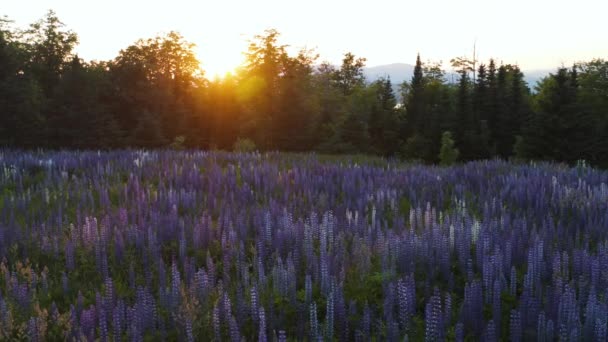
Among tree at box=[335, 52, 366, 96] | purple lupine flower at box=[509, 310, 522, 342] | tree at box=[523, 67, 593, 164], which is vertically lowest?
purple lupine flower at box=[509, 310, 522, 342]

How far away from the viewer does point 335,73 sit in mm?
103125

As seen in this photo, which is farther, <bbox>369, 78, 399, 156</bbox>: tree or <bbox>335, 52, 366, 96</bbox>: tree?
<bbox>335, 52, 366, 96</bbox>: tree

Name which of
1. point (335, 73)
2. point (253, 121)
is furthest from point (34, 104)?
point (335, 73)

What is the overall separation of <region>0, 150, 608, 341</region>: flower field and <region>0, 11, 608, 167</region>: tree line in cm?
2719

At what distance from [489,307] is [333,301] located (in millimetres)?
1142

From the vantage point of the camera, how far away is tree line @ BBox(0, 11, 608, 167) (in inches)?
1577

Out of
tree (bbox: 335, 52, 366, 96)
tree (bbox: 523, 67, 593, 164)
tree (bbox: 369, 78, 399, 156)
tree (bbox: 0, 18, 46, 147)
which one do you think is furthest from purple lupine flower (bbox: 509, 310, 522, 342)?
tree (bbox: 335, 52, 366, 96)

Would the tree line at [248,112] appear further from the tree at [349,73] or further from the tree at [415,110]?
the tree at [349,73]

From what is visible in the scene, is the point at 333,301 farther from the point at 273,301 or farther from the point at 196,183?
the point at 196,183

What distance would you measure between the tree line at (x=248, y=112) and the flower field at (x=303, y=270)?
2719 centimetres

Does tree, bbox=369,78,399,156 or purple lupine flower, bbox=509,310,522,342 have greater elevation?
tree, bbox=369,78,399,156

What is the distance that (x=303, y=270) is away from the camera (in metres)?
4.79

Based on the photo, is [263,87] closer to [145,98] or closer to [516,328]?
[145,98]

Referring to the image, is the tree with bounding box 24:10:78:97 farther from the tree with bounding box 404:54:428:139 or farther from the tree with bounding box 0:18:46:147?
the tree with bounding box 404:54:428:139
